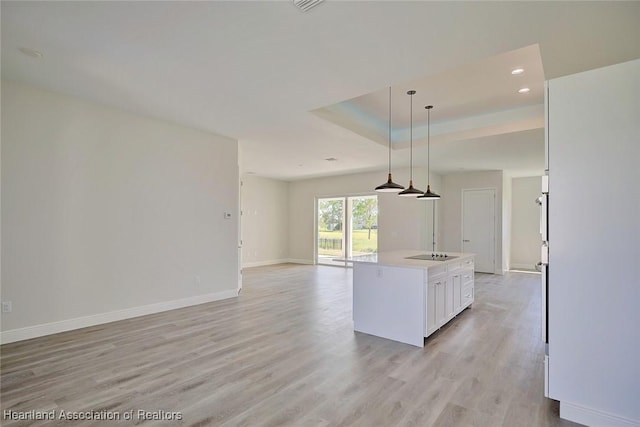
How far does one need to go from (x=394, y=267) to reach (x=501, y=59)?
2.50 m

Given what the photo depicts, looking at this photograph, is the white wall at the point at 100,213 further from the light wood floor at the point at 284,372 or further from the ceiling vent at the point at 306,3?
the ceiling vent at the point at 306,3

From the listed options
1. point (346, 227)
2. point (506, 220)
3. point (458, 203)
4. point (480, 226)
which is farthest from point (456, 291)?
point (346, 227)

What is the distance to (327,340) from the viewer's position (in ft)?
11.6

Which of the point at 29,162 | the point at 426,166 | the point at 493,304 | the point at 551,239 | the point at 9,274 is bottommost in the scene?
the point at 493,304

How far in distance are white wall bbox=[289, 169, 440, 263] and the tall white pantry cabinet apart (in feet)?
19.4

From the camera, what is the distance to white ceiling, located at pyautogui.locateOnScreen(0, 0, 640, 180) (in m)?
2.23

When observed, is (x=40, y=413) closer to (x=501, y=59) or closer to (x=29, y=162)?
(x=29, y=162)

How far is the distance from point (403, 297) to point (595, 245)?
1.84m

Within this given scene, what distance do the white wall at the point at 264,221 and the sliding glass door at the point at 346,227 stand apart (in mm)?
1289

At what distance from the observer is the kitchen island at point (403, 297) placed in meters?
3.38

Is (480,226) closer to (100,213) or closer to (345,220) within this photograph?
(345,220)

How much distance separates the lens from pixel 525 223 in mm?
9156

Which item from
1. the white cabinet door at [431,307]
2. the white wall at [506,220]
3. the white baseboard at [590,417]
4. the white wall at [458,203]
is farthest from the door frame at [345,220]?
the white baseboard at [590,417]

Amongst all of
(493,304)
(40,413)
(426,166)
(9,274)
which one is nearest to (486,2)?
(40,413)
